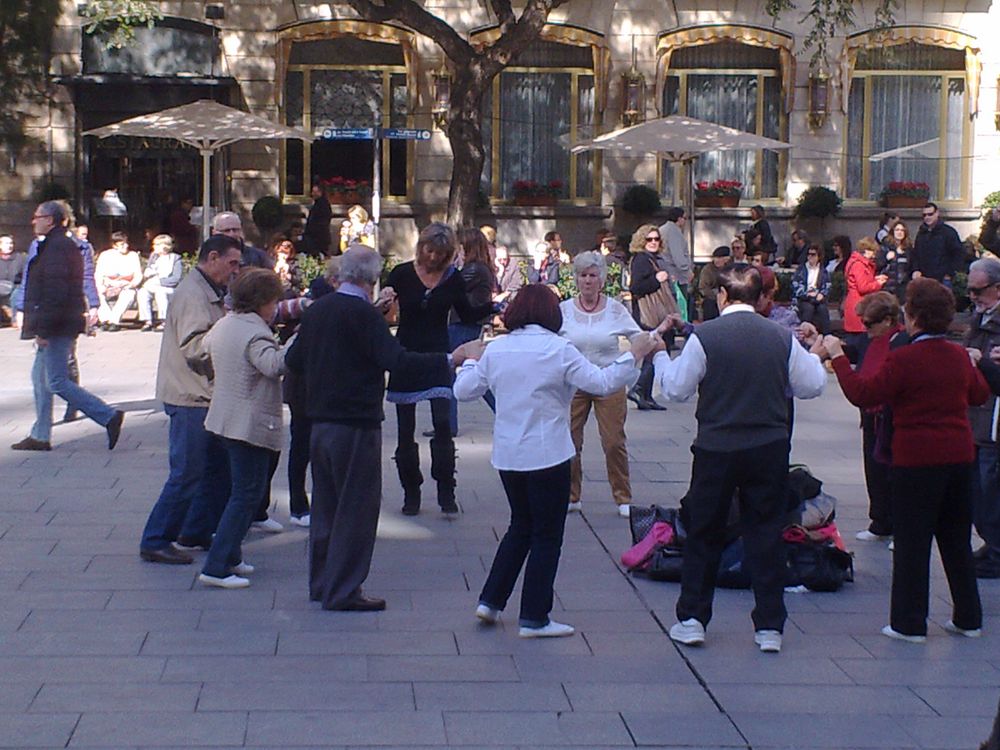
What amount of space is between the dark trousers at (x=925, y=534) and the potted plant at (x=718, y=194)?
58.4 feet

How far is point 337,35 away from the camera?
77.8 ft

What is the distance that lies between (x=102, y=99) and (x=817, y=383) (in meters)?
19.1

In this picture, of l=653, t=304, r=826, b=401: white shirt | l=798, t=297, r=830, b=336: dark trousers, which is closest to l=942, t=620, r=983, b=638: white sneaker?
l=653, t=304, r=826, b=401: white shirt

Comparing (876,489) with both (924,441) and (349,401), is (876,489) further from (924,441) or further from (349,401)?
(349,401)

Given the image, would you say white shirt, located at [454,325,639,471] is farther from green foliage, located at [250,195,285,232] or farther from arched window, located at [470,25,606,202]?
arched window, located at [470,25,606,202]

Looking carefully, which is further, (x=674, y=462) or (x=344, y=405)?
(x=674, y=462)

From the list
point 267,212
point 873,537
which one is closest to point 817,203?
point 267,212

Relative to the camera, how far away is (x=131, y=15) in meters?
20.4

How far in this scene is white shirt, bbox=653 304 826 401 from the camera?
20.6 feet

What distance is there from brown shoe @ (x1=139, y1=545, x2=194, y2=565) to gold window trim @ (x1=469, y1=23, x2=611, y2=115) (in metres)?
17.0

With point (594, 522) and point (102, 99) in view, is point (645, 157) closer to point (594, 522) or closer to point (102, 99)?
point (102, 99)

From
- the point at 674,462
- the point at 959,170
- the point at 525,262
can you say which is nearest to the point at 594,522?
the point at 674,462

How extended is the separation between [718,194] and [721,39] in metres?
2.48

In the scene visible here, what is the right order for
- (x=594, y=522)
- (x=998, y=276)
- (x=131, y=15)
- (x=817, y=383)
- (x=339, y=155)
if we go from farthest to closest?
(x=339, y=155) < (x=131, y=15) < (x=594, y=522) < (x=998, y=276) < (x=817, y=383)
